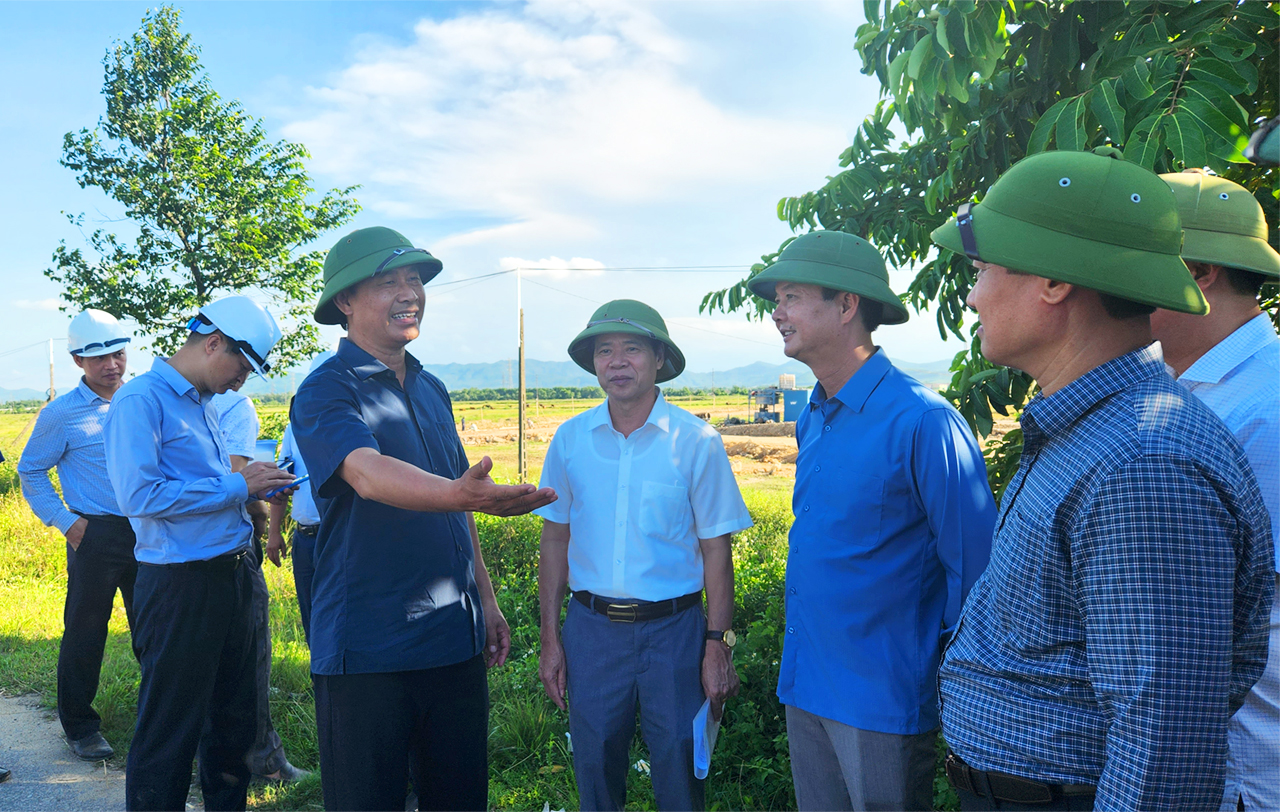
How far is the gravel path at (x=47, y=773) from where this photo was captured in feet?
13.0

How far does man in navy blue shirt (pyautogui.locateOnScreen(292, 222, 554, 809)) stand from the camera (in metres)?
2.40

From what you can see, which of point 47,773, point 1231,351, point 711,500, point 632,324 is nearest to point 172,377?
point 632,324

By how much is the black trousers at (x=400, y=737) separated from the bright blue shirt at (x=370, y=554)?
0.08 metres

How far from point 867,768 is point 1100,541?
1.32m

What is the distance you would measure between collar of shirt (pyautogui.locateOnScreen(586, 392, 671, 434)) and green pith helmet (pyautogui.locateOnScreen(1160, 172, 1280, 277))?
1678mm

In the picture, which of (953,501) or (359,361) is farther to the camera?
(359,361)

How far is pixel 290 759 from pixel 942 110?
183 inches

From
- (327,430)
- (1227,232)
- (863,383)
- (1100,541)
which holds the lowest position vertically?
(1100,541)

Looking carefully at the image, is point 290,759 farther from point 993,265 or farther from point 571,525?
point 993,265

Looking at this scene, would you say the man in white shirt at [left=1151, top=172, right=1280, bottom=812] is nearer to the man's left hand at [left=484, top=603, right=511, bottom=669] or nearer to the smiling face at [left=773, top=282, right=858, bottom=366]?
the smiling face at [left=773, top=282, right=858, bottom=366]

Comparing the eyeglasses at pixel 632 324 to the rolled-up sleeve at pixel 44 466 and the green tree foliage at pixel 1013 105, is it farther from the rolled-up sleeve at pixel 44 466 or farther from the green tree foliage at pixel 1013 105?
the rolled-up sleeve at pixel 44 466

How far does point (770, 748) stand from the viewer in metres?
3.85

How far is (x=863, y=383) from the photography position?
8.30 feet

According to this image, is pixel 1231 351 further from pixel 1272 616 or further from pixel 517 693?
pixel 517 693
